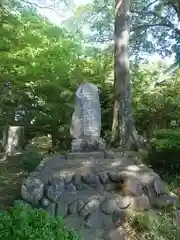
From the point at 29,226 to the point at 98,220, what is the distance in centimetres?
315

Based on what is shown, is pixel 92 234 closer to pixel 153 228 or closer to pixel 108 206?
pixel 108 206

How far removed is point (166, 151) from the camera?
27.7 feet

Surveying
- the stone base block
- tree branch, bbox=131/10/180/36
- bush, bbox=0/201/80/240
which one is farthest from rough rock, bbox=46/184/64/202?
tree branch, bbox=131/10/180/36

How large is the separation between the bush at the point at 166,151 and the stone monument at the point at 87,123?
1466 millimetres

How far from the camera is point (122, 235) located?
17.8 ft

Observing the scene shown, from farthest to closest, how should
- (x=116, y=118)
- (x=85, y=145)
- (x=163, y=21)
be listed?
1. (x=163, y=21)
2. (x=116, y=118)
3. (x=85, y=145)

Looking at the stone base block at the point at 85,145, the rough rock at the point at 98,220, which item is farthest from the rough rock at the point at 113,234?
the stone base block at the point at 85,145

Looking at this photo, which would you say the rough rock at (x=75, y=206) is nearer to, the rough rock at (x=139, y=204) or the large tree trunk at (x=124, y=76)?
the rough rock at (x=139, y=204)

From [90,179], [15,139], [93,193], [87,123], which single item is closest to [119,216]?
[93,193]

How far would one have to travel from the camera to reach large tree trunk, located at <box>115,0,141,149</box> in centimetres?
920

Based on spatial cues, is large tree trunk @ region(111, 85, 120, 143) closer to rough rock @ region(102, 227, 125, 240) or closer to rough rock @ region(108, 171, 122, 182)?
rough rock @ region(108, 171, 122, 182)

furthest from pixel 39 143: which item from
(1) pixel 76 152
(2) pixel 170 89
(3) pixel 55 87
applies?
(1) pixel 76 152

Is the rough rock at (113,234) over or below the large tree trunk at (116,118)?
below

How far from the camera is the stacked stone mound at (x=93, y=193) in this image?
5.61m
